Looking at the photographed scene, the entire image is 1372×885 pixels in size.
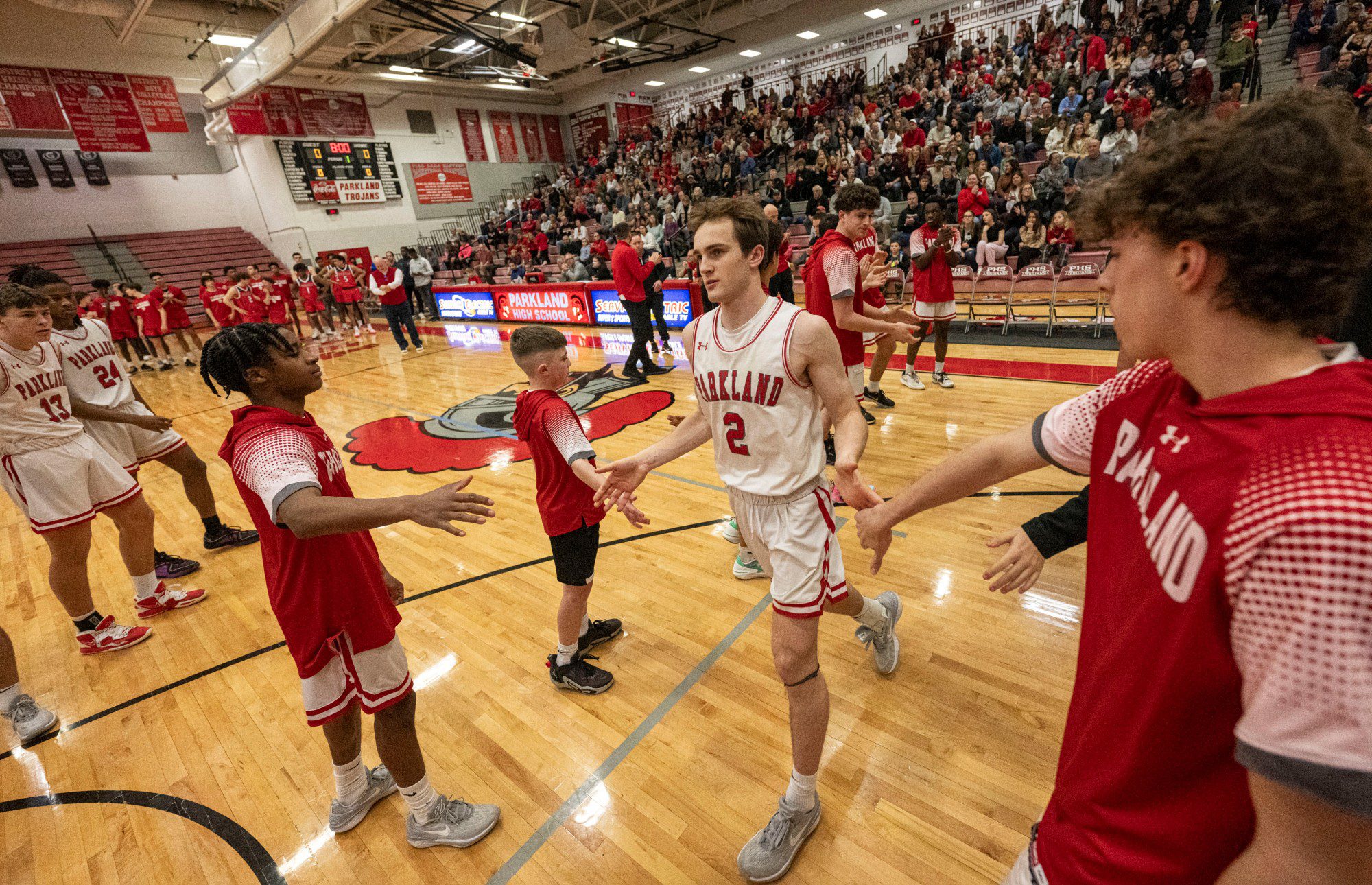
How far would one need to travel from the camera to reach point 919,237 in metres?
6.29

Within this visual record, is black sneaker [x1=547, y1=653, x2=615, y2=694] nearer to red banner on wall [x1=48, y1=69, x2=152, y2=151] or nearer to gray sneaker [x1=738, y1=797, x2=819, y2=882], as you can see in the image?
gray sneaker [x1=738, y1=797, x2=819, y2=882]

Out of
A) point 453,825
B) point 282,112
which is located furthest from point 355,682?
point 282,112

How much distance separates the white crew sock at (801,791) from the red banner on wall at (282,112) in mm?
22780

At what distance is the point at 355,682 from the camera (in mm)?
2012

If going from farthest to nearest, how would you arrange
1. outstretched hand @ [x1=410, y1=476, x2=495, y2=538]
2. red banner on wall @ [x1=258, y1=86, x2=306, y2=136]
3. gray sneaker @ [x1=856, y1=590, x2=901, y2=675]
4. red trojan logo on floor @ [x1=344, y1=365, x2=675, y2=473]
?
red banner on wall @ [x1=258, y1=86, x2=306, y2=136]
red trojan logo on floor @ [x1=344, y1=365, x2=675, y2=473]
gray sneaker @ [x1=856, y1=590, x2=901, y2=675]
outstretched hand @ [x1=410, y1=476, x2=495, y2=538]

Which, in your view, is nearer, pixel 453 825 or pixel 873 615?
pixel 453 825

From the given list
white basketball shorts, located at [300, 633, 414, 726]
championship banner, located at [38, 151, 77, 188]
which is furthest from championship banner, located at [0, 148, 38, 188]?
white basketball shorts, located at [300, 633, 414, 726]

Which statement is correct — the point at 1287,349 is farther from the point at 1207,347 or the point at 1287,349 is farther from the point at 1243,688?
the point at 1243,688

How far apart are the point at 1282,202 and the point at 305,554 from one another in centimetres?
231

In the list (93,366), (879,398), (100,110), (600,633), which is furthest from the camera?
(100,110)

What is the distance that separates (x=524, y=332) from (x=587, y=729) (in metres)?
1.83

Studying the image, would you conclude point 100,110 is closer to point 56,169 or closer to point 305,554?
point 56,169

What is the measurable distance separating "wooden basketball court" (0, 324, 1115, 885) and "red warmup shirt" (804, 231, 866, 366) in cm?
108

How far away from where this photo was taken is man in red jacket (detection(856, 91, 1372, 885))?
56cm
